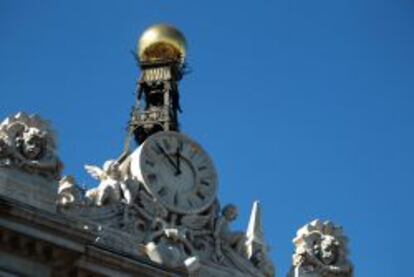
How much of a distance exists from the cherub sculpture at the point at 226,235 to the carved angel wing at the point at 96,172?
329cm

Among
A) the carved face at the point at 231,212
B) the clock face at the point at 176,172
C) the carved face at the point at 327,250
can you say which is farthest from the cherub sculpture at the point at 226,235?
the carved face at the point at 327,250

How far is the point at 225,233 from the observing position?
4250 centimetres

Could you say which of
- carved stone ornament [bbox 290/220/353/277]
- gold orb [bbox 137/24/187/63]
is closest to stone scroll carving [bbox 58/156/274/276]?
Answer: carved stone ornament [bbox 290/220/353/277]

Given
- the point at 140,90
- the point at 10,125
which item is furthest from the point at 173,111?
the point at 10,125

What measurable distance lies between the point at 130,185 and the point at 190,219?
1.83 metres

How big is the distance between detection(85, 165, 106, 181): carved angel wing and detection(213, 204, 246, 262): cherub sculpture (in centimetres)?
329

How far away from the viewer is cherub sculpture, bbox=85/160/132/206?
40.6m

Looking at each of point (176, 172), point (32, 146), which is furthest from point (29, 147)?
point (176, 172)

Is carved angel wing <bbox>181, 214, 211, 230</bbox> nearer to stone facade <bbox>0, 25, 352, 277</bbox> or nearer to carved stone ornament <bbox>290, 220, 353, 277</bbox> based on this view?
stone facade <bbox>0, 25, 352, 277</bbox>

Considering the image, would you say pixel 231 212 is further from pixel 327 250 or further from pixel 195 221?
pixel 327 250

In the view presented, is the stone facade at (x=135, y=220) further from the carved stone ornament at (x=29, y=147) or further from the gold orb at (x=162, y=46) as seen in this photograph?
the gold orb at (x=162, y=46)

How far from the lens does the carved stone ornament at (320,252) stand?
1693 inches

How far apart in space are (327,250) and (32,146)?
30.5ft

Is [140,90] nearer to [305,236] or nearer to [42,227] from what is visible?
[305,236]
